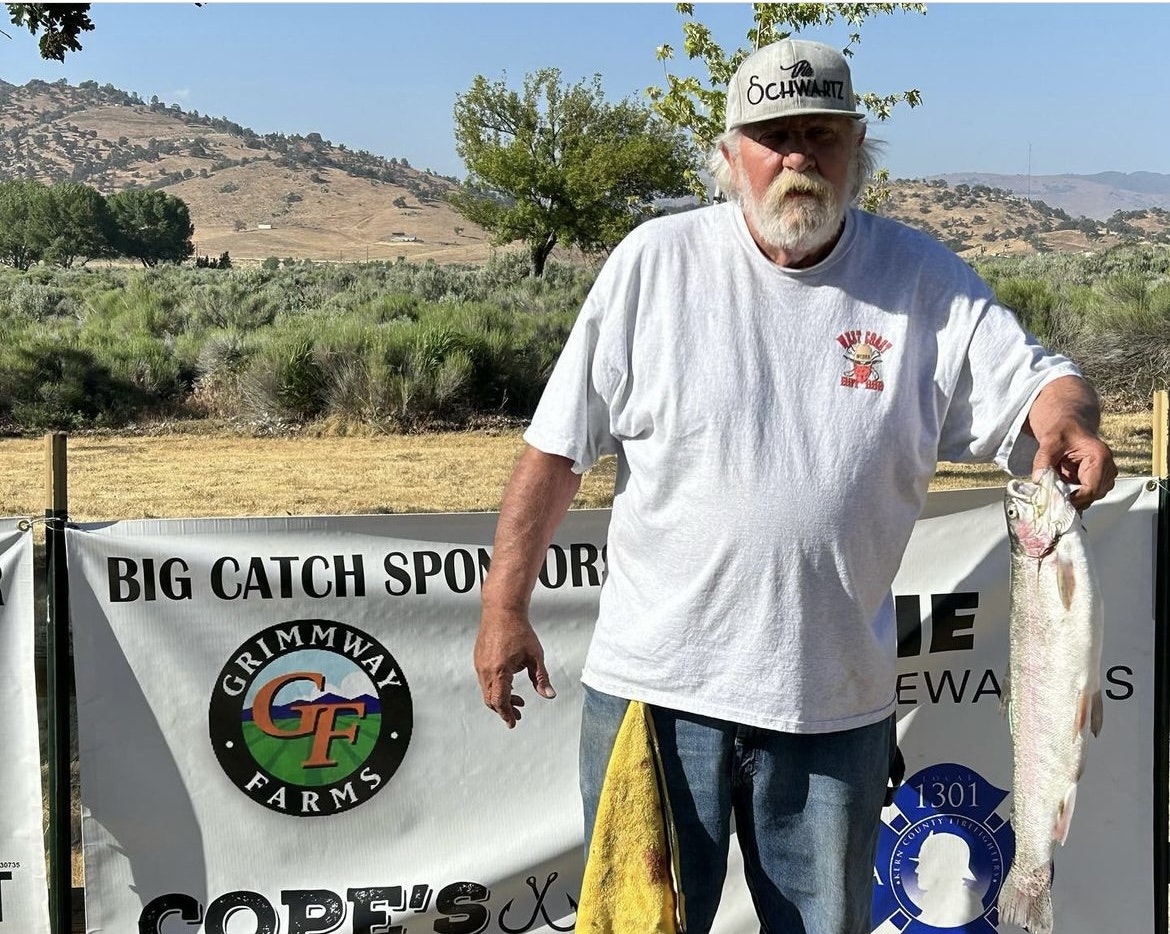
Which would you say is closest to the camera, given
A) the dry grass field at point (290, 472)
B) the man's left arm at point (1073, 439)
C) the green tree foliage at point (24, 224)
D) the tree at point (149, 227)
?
the man's left arm at point (1073, 439)

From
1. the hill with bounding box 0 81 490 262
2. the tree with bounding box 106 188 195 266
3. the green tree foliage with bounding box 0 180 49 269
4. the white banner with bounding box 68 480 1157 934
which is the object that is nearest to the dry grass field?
the white banner with bounding box 68 480 1157 934

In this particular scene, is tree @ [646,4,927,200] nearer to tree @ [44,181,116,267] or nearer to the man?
the man

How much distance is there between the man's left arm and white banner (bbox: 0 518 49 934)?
2.40 meters

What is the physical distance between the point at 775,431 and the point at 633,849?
842 mm

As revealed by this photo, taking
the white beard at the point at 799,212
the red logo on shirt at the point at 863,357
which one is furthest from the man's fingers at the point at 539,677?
the white beard at the point at 799,212

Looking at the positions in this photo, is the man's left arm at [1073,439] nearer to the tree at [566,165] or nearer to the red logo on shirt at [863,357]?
the red logo on shirt at [863,357]

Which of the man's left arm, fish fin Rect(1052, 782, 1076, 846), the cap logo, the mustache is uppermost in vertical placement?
the cap logo

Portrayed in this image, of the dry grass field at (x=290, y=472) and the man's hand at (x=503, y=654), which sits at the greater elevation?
the man's hand at (x=503, y=654)

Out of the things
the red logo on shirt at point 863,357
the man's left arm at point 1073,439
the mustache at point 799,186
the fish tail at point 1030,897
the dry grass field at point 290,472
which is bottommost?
the dry grass field at point 290,472

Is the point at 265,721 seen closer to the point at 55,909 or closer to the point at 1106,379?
the point at 55,909

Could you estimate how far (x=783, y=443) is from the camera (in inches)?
91.8

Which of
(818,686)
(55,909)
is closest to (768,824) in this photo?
(818,686)

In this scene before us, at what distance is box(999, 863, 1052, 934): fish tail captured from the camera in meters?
2.54

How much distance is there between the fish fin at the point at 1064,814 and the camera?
2465mm
